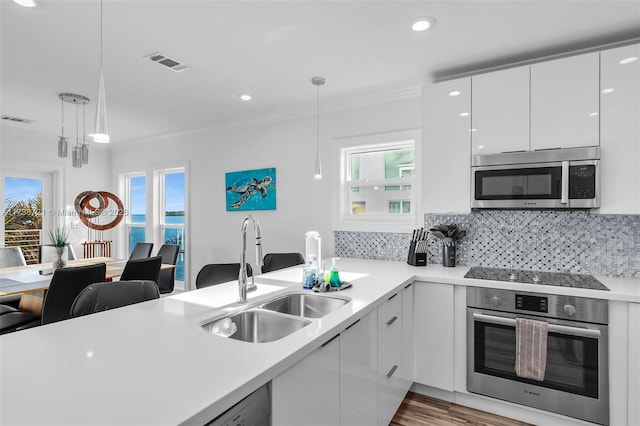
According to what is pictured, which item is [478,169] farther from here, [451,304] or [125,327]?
[125,327]

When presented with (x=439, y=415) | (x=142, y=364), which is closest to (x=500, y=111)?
(x=439, y=415)

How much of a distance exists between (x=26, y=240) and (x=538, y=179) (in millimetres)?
6131

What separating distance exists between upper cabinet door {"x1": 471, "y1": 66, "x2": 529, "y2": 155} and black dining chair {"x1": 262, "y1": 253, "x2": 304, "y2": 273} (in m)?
1.78

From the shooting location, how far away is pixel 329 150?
356 cm

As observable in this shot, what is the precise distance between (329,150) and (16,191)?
4463 mm

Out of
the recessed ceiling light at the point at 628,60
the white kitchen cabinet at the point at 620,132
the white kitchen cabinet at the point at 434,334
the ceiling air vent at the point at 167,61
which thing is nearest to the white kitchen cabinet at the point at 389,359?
the white kitchen cabinet at the point at 434,334

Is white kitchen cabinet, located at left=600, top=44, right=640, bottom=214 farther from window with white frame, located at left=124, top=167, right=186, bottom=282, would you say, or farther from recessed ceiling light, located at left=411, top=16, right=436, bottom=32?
window with white frame, located at left=124, top=167, right=186, bottom=282

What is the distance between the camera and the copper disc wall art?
5086mm

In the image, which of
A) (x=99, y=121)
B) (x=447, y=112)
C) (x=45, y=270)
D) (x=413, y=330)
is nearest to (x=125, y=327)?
(x=99, y=121)

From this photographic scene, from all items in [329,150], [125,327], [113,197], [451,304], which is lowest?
[451,304]

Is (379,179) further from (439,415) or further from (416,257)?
(439,415)

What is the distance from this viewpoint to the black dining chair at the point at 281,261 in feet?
10.8

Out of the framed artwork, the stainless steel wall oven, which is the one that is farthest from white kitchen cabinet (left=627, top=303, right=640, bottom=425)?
the framed artwork

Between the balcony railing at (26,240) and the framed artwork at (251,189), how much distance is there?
2.97m
